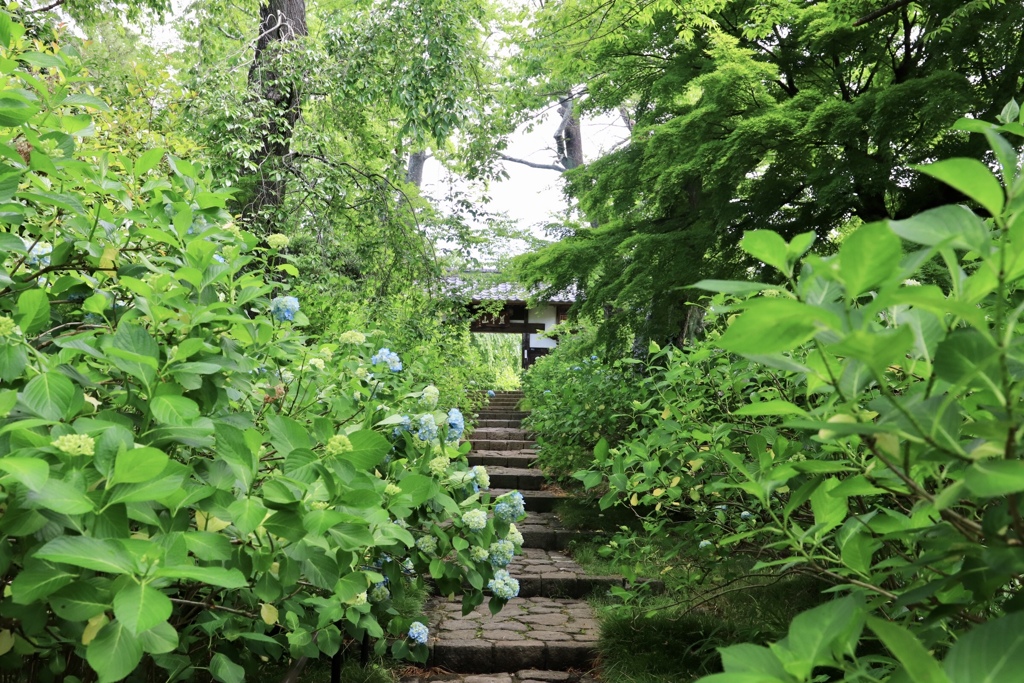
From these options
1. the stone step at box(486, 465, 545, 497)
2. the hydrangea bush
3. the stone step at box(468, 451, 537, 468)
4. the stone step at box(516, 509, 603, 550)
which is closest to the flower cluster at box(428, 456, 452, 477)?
the hydrangea bush

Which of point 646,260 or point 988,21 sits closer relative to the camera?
point 988,21

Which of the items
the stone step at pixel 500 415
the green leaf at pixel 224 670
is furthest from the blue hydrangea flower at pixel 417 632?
the stone step at pixel 500 415

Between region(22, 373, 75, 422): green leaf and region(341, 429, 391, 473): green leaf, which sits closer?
region(22, 373, 75, 422): green leaf

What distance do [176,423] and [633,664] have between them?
2.35 m

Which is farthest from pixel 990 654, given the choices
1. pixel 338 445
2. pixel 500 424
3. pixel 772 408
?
pixel 500 424

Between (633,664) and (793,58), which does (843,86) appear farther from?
(633,664)

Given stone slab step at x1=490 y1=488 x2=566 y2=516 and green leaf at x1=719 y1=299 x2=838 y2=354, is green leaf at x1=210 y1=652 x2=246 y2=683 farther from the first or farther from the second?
stone slab step at x1=490 y1=488 x2=566 y2=516

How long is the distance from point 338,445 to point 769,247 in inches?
33.6

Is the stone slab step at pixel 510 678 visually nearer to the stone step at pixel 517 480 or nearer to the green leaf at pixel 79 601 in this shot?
Answer: the green leaf at pixel 79 601

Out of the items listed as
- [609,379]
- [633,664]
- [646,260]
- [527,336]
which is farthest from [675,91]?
[527,336]

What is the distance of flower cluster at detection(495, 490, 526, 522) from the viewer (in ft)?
7.14

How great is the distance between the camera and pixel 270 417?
1188 mm

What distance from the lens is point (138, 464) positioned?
875mm

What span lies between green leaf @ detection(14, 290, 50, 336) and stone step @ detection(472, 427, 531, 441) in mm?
7232
